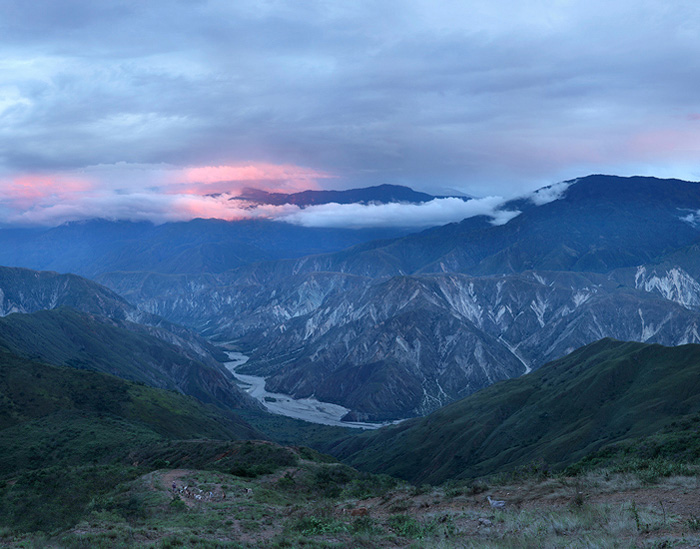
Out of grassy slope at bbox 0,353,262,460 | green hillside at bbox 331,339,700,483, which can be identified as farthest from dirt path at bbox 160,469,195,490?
green hillside at bbox 331,339,700,483

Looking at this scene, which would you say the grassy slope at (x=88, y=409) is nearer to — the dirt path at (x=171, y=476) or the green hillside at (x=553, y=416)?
the dirt path at (x=171, y=476)

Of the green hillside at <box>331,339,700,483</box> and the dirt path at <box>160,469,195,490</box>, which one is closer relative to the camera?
the dirt path at <box>160,469,195,490</box>

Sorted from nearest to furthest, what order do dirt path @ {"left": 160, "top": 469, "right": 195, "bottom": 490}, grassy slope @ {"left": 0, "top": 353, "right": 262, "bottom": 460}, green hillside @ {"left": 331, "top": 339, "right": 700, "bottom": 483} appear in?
dirt path @ {"left": 160, "top": 469, "right": 195, "bottom": 490}, grassy slope @ {"left": 0, "top": 353, "right": 262, "bottom": 460}, green hillside @ {"left": 331, "top": 339, "right": 700, "bottom": 483}

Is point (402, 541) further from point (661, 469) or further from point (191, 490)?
point (191, 490)

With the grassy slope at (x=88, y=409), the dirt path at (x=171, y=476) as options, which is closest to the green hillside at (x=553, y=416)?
the grassy slope at (x=88, y=409)

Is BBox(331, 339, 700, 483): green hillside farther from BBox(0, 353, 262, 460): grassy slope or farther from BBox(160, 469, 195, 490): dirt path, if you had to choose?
BBox(160, 469, 195, 490): dirt path

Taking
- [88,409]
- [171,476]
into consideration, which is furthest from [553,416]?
[88,409]

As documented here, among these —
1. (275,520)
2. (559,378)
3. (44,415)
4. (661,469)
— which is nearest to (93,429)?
(44,415)

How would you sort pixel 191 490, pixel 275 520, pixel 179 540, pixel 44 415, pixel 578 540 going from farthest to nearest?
pixel 44 415
pixel 191 490
pixel 275 520
pixel 179 540
pixel 578 540

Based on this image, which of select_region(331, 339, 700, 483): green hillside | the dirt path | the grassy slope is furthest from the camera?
select_region(331, 339, 700, 483): green hillside
